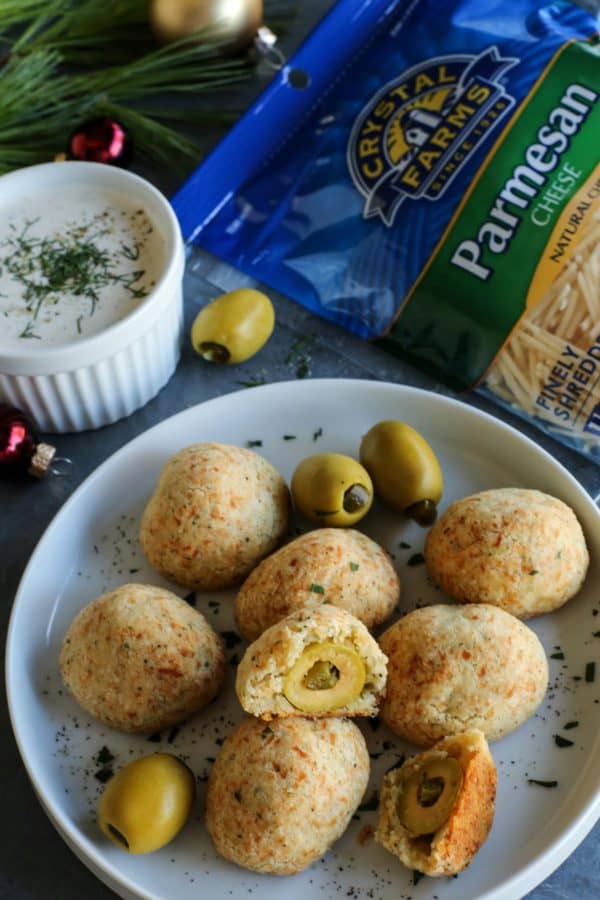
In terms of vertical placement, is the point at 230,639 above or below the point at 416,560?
below

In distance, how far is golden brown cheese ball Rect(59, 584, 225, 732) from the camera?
1.82 meters

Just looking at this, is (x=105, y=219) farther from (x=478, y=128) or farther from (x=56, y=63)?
(x=478, y=128)

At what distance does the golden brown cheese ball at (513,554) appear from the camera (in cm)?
192

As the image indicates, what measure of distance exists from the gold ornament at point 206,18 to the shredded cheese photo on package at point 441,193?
236mm

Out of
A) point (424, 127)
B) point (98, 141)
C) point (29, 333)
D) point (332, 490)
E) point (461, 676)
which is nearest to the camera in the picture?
point (461, 676)

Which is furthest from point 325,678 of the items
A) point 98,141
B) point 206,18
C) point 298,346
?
point 206,18

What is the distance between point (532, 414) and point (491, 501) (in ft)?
1.85

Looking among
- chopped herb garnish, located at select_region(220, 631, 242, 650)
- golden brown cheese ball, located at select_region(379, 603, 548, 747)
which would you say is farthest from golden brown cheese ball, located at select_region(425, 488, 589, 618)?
chopped herb garnish, located at select_region(220, 631, 242, 650)

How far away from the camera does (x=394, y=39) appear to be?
2713mm

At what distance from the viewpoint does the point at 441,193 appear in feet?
8.25

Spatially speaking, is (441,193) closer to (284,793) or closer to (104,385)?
(104,385)

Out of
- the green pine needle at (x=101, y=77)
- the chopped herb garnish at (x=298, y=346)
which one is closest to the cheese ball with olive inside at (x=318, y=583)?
the chopped herb garnish at (x=298, y=346)

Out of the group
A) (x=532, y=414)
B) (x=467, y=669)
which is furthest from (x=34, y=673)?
(x=532, y=414)

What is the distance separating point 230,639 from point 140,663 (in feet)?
0.76
